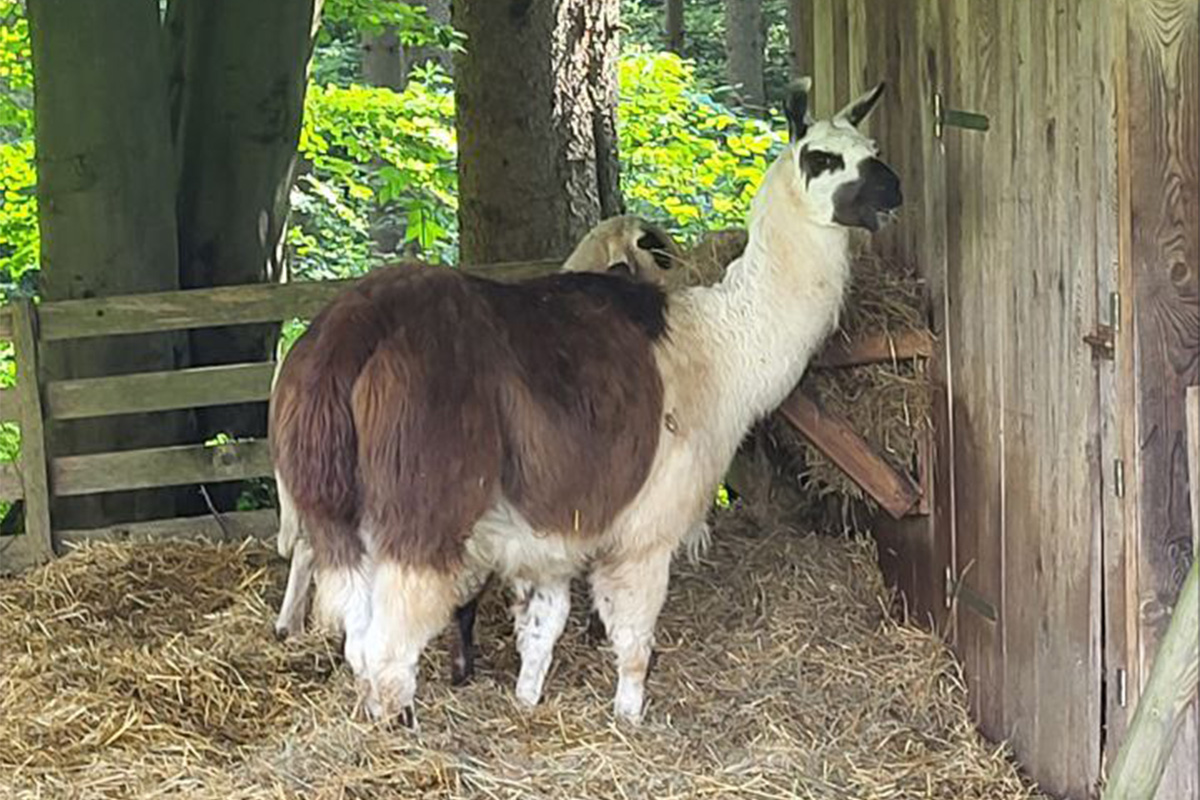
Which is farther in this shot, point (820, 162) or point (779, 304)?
point (779, 304)

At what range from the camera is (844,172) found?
19.1 ft

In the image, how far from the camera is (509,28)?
9477 millimetres

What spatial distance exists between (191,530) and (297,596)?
185 cm

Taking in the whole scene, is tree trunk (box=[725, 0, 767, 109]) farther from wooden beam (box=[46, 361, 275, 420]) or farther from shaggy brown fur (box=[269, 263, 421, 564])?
shaggy brown fur (box=[269, 263, 421, 564])

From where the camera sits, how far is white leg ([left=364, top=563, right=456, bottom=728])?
5.24 meters

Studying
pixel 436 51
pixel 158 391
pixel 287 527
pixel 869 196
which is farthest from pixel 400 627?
pixel 436 51

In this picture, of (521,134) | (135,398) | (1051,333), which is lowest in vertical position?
(135,398)

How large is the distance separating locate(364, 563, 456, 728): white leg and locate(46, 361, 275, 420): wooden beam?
3.33 meters

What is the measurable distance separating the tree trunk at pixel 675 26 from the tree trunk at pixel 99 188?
407 inches

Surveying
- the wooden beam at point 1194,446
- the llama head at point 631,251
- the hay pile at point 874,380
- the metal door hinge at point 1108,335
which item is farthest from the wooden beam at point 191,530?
the wooden beam at point 1194,446

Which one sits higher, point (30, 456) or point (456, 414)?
point (456, 414)

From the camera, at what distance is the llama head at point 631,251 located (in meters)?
6.73

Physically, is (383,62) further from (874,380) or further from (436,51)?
(874,380)

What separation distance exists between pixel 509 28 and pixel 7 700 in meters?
4.86
